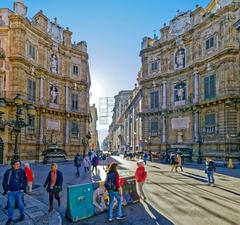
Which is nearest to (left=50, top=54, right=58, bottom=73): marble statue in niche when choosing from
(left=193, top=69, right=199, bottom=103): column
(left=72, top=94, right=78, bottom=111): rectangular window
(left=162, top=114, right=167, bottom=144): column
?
(left=72, top=94, right=78, bottom=111): rectangular window

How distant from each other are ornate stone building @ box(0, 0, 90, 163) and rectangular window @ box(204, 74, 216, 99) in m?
18.3

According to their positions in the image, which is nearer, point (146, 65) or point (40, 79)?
point (40, 79)

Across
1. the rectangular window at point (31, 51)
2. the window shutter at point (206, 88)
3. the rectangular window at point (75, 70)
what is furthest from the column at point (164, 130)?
the rectangular window at point (31, 51)

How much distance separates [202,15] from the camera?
2948 centimetres

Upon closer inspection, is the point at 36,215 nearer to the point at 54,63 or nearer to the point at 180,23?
the point at 54,63

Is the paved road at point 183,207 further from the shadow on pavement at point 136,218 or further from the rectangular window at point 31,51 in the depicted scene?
the rectangular window at point 31,51

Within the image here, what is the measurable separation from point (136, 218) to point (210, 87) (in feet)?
77.6

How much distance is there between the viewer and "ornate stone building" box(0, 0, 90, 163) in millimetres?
24891

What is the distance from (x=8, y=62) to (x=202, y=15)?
80.1 feet

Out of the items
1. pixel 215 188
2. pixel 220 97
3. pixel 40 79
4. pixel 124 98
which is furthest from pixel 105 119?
pixel 215 188

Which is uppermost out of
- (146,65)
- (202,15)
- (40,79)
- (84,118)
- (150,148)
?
(202,15)

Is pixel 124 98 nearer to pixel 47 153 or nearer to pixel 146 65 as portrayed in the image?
pixel 146 65

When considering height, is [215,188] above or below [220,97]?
below

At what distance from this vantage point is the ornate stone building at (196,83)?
78.8ft
